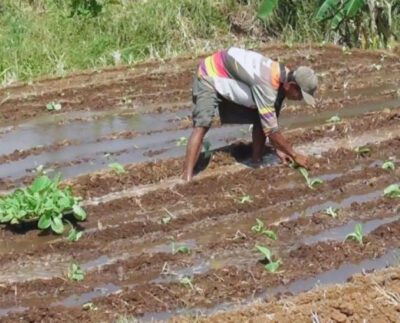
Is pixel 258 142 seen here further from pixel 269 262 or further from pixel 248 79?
pixel 269 262

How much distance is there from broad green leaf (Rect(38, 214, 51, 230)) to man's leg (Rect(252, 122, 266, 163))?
212 centimetres

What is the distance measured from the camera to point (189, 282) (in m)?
5.26

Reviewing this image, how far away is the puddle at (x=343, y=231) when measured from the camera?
6016mm

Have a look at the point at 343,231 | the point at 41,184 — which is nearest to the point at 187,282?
the point at 343,231

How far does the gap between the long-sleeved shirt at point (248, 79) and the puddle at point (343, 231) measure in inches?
45.4

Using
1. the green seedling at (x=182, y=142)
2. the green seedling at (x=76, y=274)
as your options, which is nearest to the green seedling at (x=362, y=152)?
the green seedling at (x=182, y=142)

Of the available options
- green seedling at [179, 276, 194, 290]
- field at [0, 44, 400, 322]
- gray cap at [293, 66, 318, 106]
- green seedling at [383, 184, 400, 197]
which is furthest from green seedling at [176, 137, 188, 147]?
green seedling at [179, 276, 194, 290]

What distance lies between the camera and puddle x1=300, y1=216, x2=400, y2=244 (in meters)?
6.02

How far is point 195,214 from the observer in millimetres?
6508

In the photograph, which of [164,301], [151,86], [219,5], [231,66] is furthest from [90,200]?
[219,5]

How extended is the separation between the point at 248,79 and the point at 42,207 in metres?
1.89

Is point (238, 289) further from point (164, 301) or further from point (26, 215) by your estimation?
point (26, 215)

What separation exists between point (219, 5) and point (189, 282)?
1054 centimetres

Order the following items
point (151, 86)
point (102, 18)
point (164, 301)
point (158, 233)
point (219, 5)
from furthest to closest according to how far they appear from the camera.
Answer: point (219, 5) < point (102, 18) < point (151, 86) < point (158, 233) < point (164, 301)
